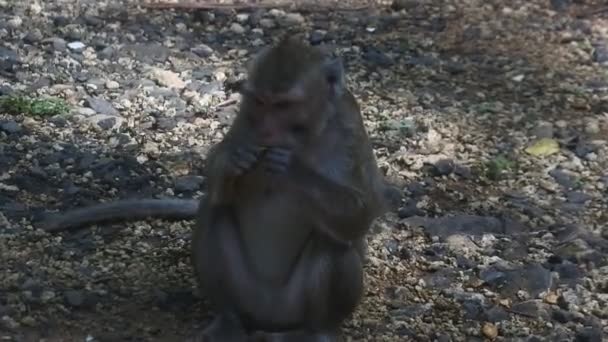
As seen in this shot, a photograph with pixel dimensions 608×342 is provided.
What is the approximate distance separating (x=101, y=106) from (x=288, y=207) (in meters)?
2.45

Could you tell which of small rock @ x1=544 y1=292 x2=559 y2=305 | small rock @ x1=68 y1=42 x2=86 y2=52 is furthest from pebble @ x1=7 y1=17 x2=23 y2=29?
small rock @ x1=544 y1=292 x2=559 y2=305

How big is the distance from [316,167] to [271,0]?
4071mm

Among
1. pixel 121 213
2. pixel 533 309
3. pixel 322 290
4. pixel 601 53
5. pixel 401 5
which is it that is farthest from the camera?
pixel 401 5

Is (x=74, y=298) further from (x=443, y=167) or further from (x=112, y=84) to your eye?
(x=112, y=84)

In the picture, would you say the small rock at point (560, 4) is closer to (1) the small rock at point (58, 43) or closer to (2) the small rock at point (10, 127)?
(1) the small rock at point (58, 43)

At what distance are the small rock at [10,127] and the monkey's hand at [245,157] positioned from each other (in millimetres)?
2360

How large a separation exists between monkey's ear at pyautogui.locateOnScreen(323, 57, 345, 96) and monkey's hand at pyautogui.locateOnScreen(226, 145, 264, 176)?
0.35 m

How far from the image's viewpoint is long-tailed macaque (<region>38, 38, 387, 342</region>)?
3994 mm

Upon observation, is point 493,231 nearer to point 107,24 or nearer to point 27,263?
point 27,263

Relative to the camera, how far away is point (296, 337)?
4.38 meters

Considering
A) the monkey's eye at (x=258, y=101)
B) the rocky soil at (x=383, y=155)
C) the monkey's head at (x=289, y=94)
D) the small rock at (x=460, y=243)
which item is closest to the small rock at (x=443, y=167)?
the rocky soil at (x=383, y=155)

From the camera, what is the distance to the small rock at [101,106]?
21.0ft

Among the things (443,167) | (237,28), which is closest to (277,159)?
(443,167)

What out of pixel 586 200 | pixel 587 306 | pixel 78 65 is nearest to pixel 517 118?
pixel 586 200
